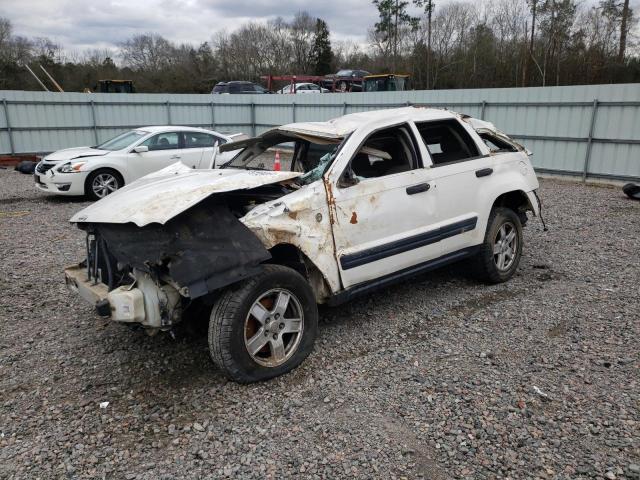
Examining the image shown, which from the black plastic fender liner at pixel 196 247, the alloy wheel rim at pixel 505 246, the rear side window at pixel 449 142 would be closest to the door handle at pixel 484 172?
the rear side window at pixel 449 142

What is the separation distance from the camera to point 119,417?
3.12 m

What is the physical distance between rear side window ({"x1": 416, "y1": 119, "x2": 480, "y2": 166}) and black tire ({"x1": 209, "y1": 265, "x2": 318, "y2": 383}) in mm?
2136

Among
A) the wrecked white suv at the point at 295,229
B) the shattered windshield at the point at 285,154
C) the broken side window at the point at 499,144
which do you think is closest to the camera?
the wrecked white suv at the point at 295,229

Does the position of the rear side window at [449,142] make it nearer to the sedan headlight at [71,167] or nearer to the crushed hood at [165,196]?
the crushed hood at [165,196]

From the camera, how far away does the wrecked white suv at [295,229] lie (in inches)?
126

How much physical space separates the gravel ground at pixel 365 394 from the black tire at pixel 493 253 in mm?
190

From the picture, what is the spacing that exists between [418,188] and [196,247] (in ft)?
→ 6.76

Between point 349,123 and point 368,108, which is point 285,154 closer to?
point 349,123

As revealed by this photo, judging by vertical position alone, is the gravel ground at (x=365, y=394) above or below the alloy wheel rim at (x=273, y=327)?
below

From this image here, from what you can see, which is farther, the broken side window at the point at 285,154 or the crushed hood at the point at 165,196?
the broken side window at the point at 285,154

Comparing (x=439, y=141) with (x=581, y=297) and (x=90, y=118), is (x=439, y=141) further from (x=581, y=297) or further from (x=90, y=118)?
(x=90, y=118)

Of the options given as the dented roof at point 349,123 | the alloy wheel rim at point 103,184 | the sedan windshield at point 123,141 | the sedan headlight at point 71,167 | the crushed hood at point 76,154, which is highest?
the dented roof at point 349,123

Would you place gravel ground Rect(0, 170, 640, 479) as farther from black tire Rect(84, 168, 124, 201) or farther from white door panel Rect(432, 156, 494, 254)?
black tire Rect(84, 168, 124, 201)

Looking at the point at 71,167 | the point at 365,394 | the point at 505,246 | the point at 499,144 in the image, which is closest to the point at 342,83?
the point at 71,167
